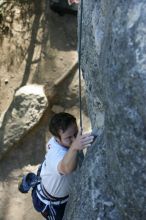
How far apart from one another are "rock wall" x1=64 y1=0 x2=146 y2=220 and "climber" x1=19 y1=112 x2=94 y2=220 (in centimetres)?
15

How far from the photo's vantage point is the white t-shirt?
10.6 feet

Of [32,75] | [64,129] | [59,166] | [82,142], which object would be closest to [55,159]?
[59,166]

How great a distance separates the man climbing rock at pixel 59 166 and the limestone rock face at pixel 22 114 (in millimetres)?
2444

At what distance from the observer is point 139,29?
224cm

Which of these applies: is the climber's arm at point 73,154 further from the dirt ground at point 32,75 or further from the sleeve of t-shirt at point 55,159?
the dirt ground at point 32,75

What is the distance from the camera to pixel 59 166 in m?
3.14

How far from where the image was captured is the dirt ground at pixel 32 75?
5.87m

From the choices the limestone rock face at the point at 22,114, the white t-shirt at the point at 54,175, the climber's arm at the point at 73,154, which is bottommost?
the limestone rock face at the point at 22,114

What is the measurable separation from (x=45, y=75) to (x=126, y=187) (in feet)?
12.1

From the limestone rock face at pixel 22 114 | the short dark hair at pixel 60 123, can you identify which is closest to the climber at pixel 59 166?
the short dark hair at pixel 60 123

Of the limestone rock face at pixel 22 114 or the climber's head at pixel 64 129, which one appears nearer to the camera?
the climber's head at pixel 64 129

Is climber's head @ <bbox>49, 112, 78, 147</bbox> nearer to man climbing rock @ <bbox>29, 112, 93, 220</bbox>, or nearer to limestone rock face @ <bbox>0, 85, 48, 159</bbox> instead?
man climbing rock @ <bbox>29, 112, 93, 220</bbox>

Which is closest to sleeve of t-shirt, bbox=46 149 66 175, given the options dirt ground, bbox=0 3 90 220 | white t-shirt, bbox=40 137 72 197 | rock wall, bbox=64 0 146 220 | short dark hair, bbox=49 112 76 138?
white t-shirt, bbox=40 137 72 197

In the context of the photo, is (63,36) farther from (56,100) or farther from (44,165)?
(44,165)
